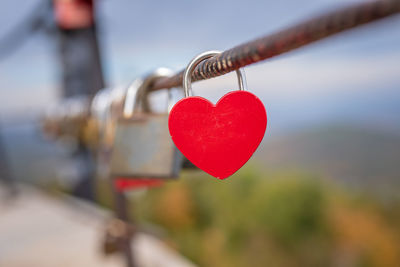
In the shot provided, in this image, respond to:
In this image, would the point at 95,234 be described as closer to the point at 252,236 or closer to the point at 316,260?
the point at 252,236

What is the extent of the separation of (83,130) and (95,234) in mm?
1604

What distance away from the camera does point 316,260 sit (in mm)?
2305

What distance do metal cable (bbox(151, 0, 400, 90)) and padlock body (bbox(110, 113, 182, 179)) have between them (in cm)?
25

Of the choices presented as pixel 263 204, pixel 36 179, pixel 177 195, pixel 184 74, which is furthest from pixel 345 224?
pixel 36 179

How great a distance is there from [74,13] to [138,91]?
261cm

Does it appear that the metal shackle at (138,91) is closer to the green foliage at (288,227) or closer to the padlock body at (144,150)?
the padlock body at (144,150)

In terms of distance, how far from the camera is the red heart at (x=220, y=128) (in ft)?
1.18

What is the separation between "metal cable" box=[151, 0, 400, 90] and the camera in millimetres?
191

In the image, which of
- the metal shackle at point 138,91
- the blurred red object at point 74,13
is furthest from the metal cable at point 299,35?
the blurred red object at point 74,13

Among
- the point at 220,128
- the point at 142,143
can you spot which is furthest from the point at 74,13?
the point at 220,128

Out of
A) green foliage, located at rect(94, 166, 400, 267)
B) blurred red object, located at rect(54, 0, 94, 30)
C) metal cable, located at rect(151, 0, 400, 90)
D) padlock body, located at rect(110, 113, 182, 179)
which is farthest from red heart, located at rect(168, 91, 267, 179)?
blurred red object, located at rect(54, 0, 94, 30)

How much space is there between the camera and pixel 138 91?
60 cm

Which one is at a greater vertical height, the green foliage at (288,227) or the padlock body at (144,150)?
the padlock body at (144,150)

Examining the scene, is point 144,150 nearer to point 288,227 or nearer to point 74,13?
point 288,227
